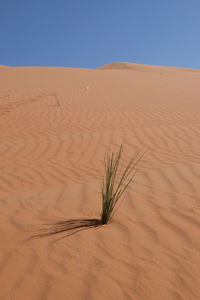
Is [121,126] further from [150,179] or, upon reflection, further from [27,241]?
[27,241]

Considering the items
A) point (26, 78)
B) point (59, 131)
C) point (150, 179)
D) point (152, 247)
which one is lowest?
point (152, 247)

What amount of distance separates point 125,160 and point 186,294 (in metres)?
3.14

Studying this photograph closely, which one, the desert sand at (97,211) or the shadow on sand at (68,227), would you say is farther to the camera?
the shadow on sand at (68,227)

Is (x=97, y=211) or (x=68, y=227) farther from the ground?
(x=97, y=211)

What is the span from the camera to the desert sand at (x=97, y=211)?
1809mm

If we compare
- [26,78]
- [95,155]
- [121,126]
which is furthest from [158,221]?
[26,78]

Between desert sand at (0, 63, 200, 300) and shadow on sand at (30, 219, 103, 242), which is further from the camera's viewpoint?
shadow on sand at (30, 219, 103, 242)

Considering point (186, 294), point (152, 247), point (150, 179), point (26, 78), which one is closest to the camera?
point (186, 294)

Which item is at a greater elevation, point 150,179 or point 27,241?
point 150,179

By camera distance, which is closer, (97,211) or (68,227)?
(68,227)

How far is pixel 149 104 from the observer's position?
968cm

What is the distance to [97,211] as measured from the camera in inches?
111

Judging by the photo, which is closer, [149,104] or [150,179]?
[150,179]

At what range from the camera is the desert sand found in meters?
1.81
